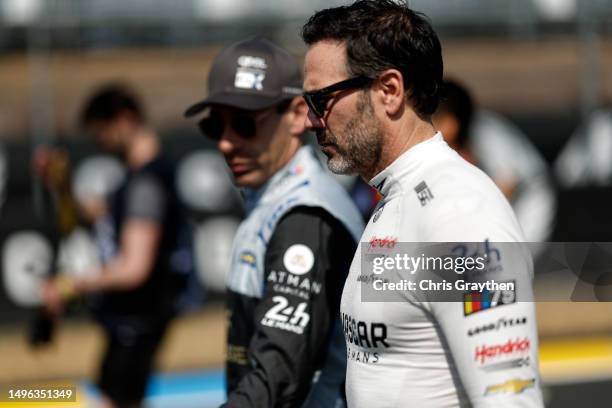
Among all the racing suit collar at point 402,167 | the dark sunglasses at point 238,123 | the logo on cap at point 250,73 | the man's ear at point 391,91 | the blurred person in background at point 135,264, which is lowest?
the blurred person in background at point 135,264

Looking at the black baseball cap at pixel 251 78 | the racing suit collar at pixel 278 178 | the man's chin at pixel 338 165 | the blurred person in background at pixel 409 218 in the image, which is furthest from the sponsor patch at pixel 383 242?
the black baseball cap at pixel 251 78

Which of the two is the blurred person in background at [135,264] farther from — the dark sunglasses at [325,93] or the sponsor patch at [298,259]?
the dark sunglasses at [325,93]

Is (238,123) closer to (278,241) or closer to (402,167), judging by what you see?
(278,241)

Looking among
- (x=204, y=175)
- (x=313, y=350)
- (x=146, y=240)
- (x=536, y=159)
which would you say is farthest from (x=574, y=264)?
(x=536, y=159)

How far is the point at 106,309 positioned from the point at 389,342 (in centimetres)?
384

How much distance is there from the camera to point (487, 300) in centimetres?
211

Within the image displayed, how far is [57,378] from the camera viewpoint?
8.86 m

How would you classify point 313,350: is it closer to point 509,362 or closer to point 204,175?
point 509,362

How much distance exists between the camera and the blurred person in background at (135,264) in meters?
5.75

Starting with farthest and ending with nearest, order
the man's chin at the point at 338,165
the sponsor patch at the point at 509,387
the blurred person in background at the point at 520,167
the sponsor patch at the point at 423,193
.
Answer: the blurred person in background at the point at 520,167
the man's chin at the point at 338,165
the sponsor patch at the point at 423,193
the sponsor patch at the point at 509,387

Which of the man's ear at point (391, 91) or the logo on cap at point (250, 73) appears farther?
the logo on cap at point (250, 73)

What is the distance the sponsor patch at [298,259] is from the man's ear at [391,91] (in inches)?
26.2

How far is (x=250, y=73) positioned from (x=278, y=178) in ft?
1.16

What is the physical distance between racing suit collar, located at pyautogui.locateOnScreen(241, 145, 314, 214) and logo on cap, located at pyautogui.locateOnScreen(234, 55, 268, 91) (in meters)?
0.25
